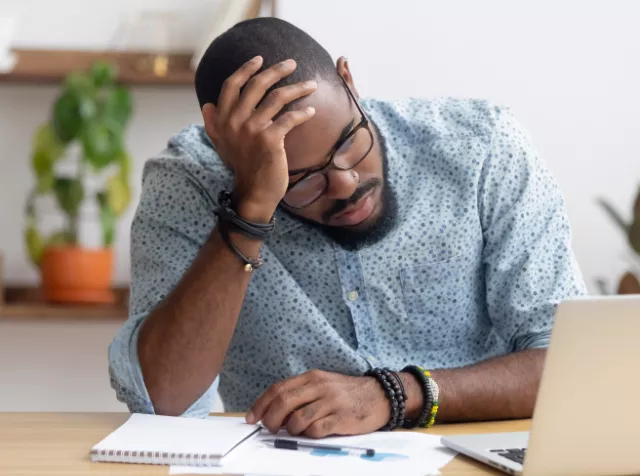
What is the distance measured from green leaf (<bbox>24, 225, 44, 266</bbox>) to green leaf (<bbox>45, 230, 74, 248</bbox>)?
0.03 m

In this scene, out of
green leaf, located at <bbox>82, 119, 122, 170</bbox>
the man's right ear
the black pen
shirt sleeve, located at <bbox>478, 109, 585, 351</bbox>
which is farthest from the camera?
green leaf, located at <bbox>82, 119, 122, 170</bbox>

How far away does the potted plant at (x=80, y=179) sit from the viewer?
2.38 metres

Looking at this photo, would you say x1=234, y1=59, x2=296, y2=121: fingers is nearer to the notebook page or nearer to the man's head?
the man's head

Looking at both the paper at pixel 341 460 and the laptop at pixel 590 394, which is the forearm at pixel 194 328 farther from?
the laptop at pixel 590 394

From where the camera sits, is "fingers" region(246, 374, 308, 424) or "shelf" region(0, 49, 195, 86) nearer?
"fingers" region(246, 374, 308, 424)

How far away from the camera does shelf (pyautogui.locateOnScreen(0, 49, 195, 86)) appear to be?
2443mm

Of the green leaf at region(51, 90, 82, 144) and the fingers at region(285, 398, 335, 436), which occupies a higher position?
the green leaf at region(51, 90, 82, 144)

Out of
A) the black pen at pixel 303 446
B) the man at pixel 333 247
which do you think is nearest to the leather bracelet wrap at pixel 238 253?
the man at pixel 333 247

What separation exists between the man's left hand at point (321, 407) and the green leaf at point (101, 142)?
4.48 feet

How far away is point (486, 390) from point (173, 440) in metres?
0.47

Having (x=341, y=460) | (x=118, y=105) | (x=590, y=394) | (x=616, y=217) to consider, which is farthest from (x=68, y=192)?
(x=590, y=394)

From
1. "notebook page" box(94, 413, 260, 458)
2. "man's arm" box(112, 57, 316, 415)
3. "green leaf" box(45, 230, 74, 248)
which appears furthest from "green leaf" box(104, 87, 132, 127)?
"notebook page" box(94, 413, 260, 458)

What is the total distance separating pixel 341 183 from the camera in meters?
1.35

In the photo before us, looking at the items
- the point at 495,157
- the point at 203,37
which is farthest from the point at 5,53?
the point at 495,157
